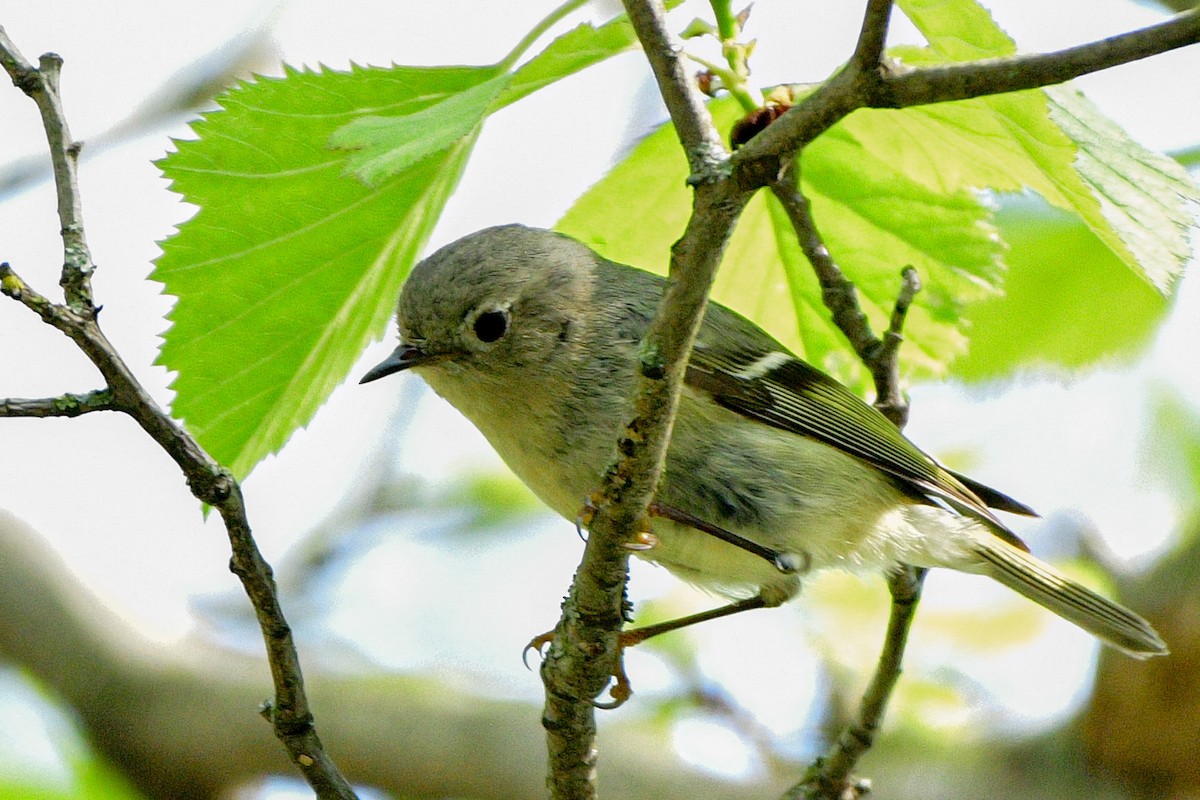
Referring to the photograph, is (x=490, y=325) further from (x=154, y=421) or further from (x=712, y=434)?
(x=154, y=421)

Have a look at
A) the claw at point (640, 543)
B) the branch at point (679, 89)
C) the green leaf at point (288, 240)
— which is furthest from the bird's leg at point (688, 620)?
the branch at point (679, 89)

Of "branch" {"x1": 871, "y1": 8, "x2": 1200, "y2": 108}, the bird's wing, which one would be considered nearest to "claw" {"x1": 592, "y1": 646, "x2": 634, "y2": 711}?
the bird's wing

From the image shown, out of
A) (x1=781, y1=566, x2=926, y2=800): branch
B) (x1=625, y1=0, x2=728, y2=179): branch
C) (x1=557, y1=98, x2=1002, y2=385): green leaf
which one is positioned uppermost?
(x1=557, y1=98, x2=1002, y2=385): green leaf

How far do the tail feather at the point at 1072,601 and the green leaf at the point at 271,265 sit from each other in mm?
1735

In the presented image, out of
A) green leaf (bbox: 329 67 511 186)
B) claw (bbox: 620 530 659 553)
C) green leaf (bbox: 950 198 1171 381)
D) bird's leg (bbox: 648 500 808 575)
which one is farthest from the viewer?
green leaf (bbox: 950 198 1171 381)

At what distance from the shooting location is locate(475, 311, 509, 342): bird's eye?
291cm

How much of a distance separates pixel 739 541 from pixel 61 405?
4.57 feet

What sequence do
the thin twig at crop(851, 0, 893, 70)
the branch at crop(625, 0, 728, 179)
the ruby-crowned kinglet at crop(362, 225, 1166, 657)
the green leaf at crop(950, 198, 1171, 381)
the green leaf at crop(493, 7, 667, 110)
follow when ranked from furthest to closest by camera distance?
the green leaf at crop(950, 198, 1171, 381) → the ruby-crowned kinglet at crop(362, 225, 1166, 657) → the green leaf at crop(493, 7, 667, 110) → the branch at crop(625, 0, 728, 179) → the thin twig at crop(851, 0, 893, 70)

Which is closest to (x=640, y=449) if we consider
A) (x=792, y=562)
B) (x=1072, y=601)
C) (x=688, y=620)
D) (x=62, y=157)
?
(x=62, y=157)

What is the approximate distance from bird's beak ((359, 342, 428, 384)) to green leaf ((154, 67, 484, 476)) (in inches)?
16.5

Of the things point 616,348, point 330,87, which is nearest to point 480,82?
point 330,87

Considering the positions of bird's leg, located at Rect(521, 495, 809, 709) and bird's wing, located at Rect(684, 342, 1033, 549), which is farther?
bird's wing, located at Rect(684, 342, 1033, 549)

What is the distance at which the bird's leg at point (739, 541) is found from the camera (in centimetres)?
226

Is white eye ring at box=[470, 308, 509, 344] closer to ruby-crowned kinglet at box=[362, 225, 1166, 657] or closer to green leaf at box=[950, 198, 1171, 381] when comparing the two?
ruby-crowned kinglet at box=[362, 225, 1166, 657]
